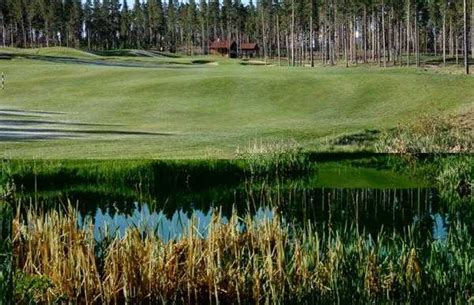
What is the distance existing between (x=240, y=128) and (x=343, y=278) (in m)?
26.7

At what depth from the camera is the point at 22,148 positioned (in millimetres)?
28000

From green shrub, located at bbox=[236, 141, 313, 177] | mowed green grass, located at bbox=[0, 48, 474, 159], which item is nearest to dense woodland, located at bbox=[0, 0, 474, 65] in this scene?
mowed green grass, located at bbox=[0, 48, 474, 159]

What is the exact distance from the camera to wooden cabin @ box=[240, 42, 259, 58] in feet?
512

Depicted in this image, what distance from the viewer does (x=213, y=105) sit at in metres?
45.1

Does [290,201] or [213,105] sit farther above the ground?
[213,105]

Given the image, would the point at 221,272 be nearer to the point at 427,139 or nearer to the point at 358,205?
the point at 358,205

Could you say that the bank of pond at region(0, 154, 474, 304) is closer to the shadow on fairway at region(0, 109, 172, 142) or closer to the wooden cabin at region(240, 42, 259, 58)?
the shadow on fairway at region(0, 109, 172, 142)

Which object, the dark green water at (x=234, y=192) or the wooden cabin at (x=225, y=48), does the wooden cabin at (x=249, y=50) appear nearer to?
the wooden cabin at (x=225, y=48)

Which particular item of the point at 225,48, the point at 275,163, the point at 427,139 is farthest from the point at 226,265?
the point at 225,48

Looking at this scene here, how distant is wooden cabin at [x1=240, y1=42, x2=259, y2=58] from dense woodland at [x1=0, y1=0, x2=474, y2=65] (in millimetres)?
3064

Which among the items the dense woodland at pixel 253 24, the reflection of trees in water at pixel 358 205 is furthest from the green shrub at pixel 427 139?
the dense woodland at pixel 253 24

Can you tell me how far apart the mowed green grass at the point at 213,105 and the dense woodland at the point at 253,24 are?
7331 centimetres

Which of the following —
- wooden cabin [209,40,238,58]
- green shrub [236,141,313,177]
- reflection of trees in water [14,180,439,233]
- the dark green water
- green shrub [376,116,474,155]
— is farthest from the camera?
wooden cabin [209,40,238,58]

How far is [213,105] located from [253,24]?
12780 centimetres
